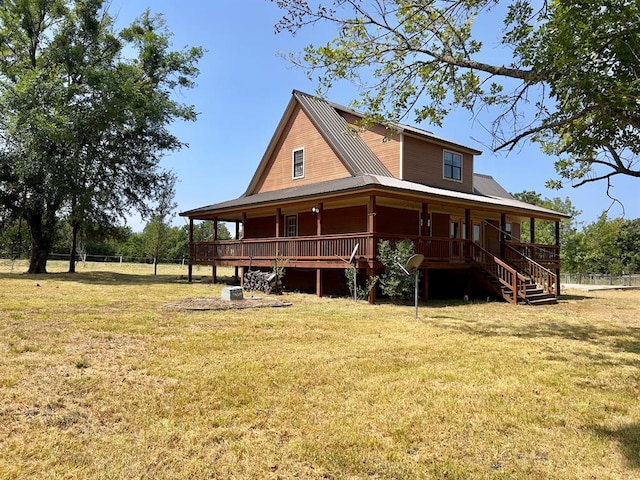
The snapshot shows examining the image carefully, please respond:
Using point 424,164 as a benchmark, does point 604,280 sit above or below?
below

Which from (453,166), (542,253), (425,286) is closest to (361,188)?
(425,286)

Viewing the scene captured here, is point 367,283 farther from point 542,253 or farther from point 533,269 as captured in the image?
point 542,253

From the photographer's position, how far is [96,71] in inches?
907

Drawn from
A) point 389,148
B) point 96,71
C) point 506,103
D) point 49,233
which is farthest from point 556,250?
point 49,233

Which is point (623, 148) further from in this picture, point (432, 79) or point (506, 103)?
point (432, 79)

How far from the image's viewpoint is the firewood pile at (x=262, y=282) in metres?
16.8

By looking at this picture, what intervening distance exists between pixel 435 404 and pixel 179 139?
26.2 meters

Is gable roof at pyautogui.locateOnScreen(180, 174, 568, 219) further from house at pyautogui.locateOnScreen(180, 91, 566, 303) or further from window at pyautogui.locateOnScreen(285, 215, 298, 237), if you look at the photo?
window at pyautogui.locateOnScreen(285, 215, 298, 237)

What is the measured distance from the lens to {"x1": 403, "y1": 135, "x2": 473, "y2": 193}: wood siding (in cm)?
1791

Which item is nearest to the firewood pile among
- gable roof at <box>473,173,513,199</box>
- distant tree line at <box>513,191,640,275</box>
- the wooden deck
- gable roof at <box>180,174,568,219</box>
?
the wooden deck

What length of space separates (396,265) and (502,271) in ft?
16.3

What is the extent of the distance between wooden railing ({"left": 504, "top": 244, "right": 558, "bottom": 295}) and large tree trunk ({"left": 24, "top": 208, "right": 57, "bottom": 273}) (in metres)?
24.4

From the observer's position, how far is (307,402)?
175 inches

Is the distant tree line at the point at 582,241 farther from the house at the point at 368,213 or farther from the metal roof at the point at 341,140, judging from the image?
the metal roof at the point at 341,140
